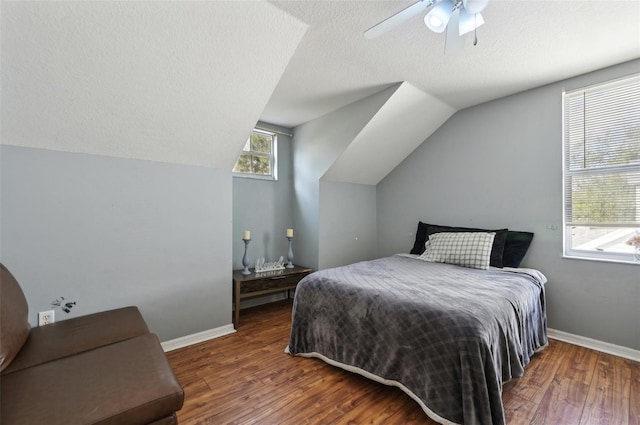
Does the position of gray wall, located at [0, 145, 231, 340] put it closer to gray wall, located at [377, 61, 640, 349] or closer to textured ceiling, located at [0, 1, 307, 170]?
textured ceiling, located at [0, 1, 307, 170]

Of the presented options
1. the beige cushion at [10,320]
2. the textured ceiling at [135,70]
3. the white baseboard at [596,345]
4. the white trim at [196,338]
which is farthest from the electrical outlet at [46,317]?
the white baseboard at [596,345]

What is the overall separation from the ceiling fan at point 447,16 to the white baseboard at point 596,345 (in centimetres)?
269

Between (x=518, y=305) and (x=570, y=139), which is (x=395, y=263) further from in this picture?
(x=570, y=139)

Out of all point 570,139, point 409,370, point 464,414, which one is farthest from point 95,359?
point 570,139

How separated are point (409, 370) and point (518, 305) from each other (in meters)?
0.90

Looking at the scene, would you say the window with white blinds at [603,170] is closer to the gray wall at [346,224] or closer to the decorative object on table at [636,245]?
the decorative object on table at [636,245]

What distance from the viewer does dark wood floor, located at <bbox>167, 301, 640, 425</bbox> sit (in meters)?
1.53

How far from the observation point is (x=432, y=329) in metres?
1.51

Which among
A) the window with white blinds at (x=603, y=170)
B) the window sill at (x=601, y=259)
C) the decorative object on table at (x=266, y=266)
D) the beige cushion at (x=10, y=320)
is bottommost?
the decorative object on table at (x=266, y=266)

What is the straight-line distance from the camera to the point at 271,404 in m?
A: 1.64

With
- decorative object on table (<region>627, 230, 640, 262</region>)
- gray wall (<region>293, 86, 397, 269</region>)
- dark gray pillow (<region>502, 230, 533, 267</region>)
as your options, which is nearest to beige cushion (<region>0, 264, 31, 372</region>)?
gray wall (<region>293, 86, 397, 269</region>)

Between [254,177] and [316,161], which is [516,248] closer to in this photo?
[316,161]

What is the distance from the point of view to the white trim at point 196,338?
233 centimetres

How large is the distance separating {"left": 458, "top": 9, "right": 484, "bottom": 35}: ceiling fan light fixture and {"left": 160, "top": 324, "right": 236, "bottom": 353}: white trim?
300cm
